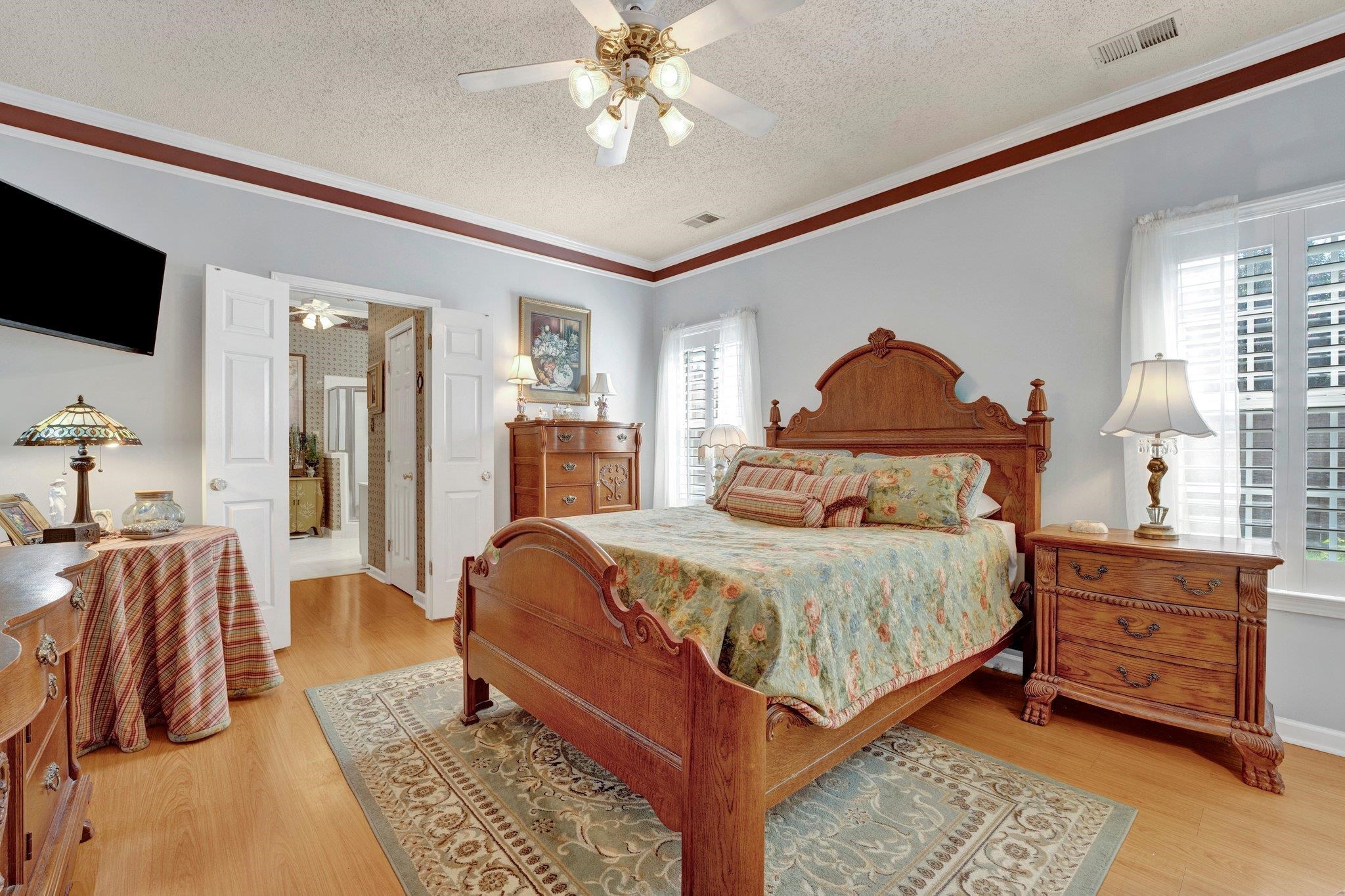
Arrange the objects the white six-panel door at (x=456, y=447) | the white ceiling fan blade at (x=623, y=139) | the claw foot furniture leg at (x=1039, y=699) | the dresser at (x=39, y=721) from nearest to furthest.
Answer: the dresser at (x=39, y=721) → the white ceiling fan blade at (x=623, y=139) → the claw foot furniture leg at (x=1039, y=699) → the white six-panel door at (x=456, y=447)

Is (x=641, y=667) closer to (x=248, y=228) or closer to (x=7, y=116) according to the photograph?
(x=248, y=228)

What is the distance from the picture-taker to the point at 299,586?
492 centimetres

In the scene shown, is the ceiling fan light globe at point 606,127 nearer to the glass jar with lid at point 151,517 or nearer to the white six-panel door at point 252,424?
the white six-panel door at point 252,424

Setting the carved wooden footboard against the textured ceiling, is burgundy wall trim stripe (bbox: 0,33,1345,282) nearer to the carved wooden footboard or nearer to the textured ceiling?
the textured ceiling

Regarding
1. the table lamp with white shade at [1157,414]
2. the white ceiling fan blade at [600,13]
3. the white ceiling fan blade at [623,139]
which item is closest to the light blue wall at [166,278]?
the white ceiling fan blade at [623,139]

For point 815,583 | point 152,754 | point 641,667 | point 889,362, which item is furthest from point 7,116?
point 889,362

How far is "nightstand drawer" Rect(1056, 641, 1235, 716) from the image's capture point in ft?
6.94

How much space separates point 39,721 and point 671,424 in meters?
4.21

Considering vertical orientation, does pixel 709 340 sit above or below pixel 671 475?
above

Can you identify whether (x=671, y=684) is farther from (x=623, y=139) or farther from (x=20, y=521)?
(x=20, y=521)

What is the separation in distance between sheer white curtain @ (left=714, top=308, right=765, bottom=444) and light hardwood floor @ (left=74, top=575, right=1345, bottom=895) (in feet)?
7.59

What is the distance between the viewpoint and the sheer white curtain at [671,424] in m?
5.15

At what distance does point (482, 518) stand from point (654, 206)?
259 centimetres

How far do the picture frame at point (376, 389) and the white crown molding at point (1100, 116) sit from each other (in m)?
3.60
